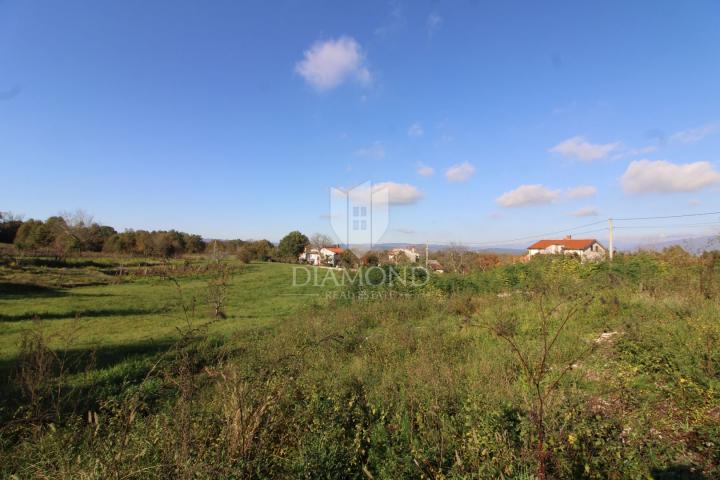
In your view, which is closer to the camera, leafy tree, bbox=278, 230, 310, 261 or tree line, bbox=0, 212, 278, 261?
tree line, bbox=0, 212, 278, 261

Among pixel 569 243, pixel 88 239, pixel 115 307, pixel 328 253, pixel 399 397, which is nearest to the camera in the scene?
pixel 399 397

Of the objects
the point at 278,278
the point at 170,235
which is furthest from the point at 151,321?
the point at 170,235

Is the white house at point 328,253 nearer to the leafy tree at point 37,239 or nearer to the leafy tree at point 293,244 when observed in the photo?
the leafy tree at point 293,244

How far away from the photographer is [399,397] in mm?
3529

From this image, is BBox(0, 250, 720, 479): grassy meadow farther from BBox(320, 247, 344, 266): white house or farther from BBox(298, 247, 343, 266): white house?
BBox(320, 247, 344, 266): white house

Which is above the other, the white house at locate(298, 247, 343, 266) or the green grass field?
the white house at locate(298, 247, 343, 266)

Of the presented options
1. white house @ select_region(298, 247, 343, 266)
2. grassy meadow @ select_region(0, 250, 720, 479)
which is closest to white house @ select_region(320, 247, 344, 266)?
white house @ select_region(298, 247, 343, 266)

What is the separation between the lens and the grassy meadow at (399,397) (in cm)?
227

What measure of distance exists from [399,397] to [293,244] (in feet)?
151

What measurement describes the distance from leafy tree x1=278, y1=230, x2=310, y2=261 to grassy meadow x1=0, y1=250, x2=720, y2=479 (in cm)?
3866

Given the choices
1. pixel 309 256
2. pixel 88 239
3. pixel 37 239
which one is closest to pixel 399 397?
pixel 88 239

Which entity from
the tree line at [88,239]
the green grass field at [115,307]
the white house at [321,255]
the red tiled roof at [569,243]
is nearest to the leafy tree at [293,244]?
the white house at [321,255]

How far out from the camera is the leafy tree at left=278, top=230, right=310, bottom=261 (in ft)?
158

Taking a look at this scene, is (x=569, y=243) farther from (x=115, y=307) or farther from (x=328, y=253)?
(x=115, y=307)
